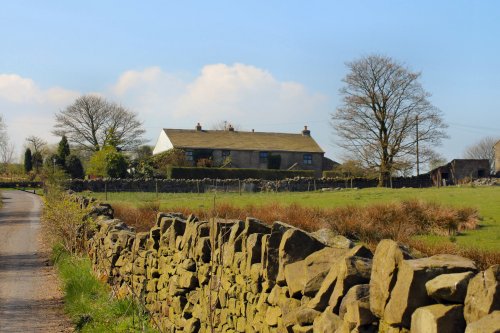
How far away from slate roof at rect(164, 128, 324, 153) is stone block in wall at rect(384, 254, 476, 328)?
64980 mm

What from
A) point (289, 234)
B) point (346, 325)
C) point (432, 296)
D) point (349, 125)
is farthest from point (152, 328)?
point (349, 125)

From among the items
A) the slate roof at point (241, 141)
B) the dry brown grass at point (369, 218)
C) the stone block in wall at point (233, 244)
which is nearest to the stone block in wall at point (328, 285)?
the stone block in wall at point (233, 244)

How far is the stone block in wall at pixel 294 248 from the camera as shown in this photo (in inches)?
206

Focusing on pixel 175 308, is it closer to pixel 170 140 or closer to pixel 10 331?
A: pixel 10 331

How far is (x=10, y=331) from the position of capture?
388 inches

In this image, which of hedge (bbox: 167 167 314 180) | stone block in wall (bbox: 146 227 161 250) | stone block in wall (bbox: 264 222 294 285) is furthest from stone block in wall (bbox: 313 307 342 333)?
hedge (bbox: 167 167 314 180)

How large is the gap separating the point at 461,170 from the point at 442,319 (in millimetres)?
64587

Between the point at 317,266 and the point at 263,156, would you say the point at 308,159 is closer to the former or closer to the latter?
the point at 263,156

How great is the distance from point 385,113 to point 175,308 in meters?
49.2

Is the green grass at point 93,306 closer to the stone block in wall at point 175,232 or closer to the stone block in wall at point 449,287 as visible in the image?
the stone block in wall at point 175,232

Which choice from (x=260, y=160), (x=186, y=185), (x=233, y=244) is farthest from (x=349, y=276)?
(x=260, y=160)

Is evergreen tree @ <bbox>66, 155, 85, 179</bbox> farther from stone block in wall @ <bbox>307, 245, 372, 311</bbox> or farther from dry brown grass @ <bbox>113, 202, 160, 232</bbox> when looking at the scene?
stone block in wall @ <bbox>307, 245, 372, 311</bbox>

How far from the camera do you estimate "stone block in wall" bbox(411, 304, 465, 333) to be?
316cm

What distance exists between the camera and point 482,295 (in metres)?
3.05
